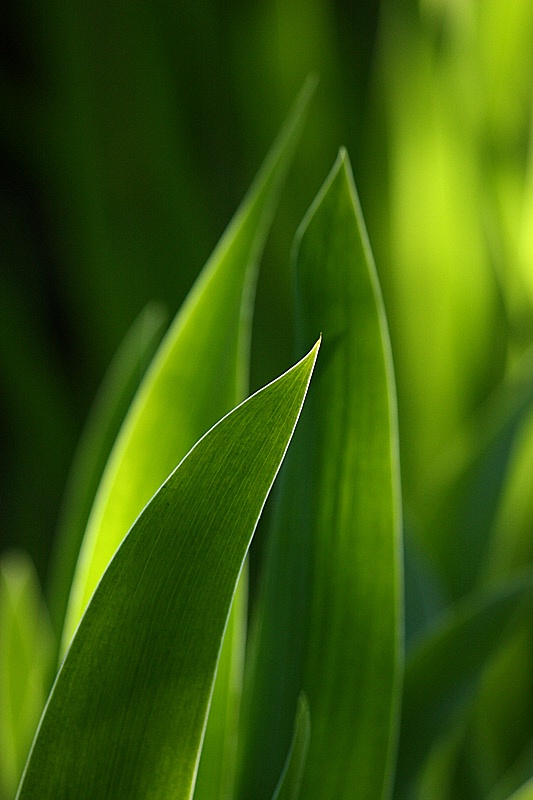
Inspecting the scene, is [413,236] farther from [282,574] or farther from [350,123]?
[282,574]

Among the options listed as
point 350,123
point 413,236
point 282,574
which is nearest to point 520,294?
point 413,236

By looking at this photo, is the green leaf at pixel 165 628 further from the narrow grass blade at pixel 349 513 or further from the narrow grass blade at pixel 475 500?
the narrow grass blade at pixel 475 500

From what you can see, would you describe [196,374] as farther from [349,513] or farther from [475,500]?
[475,500]

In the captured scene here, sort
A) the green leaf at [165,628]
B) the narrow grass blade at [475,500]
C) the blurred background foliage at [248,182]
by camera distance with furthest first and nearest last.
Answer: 1. the blurred background foliage at [248,182]
2. the narrow grass blade at [475,500]
3. the green leaf at [165,628]

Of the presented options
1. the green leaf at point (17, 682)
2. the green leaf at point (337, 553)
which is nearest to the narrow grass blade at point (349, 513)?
the green leaf at point (337, 553)

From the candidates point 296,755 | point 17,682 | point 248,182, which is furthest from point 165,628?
point 248,182

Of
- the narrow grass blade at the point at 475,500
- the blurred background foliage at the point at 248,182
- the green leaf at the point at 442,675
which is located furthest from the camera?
the blurred background foliage at the point at 248,182
